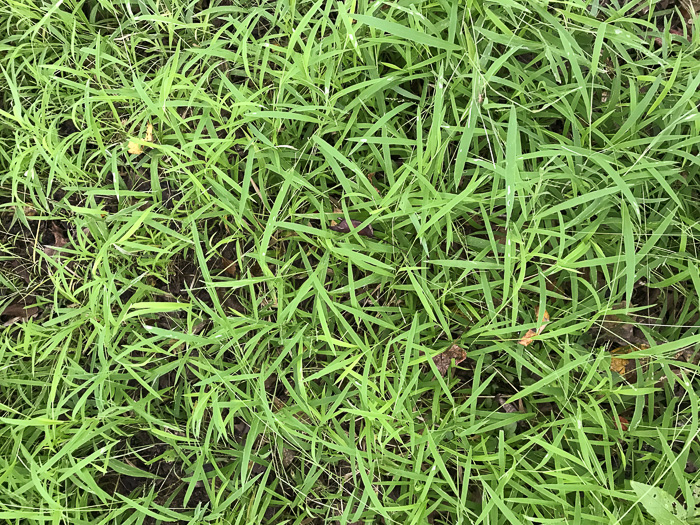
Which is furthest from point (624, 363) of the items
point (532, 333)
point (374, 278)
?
point (374, 278)

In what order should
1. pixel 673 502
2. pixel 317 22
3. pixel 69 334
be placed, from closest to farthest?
pixel 673 502 → pixel 317 22 → pixel 69 334

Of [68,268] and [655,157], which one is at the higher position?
[655,157]

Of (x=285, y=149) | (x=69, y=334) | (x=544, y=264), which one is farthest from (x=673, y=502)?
(x=69, y=334)

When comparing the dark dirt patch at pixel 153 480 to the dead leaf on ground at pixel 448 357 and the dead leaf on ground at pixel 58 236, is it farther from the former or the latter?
the dead leaf on ground at pixel 448 357

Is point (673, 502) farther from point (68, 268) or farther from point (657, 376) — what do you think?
point (68, 268)

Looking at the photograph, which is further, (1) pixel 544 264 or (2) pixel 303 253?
(2) pixel 303 253

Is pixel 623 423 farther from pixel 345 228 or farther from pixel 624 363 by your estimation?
pixel 345 228

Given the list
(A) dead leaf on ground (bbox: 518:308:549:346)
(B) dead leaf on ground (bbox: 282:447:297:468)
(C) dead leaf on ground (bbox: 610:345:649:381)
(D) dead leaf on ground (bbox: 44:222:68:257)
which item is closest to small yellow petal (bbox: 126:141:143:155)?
(D) dead leaf on ground (bbox: 44:222:68:257)
